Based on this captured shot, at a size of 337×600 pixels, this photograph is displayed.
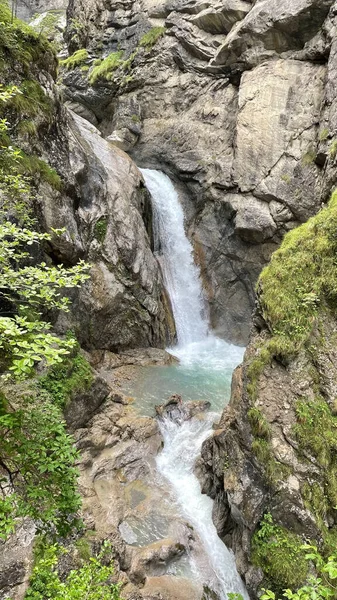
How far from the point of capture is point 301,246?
753cm

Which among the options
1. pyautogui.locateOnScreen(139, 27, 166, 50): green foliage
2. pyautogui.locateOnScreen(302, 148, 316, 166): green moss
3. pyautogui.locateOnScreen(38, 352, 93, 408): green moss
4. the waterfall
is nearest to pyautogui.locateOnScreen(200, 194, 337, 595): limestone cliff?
pyautogui.locateOnScreen(38, 352, 93, 408): green moss

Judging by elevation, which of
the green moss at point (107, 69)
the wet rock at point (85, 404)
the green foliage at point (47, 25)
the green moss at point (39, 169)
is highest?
the green moss at point (107, 69)

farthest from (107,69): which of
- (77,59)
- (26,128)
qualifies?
(26,128)

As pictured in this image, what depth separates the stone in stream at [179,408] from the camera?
10109 mm

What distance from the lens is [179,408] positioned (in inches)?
409

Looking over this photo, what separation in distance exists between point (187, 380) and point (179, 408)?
259cm

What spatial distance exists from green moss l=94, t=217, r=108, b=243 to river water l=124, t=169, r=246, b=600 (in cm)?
453

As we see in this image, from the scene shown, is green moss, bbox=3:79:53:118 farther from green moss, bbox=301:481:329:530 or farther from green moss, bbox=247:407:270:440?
green moss, bbox=301:481:329:530

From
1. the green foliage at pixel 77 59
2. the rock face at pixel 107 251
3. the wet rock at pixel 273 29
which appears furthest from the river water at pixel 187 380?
the green foliage at pixel 77 59

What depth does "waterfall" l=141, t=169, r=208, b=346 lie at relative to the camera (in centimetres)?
1761

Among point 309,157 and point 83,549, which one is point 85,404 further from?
point 309,157

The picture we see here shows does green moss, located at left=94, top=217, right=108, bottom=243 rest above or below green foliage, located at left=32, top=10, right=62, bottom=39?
below

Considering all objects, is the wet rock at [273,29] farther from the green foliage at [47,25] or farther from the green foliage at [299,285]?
the green foliage at [299,285]

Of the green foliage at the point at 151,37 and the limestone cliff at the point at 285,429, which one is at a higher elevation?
the green foliage at the point at 151,37
